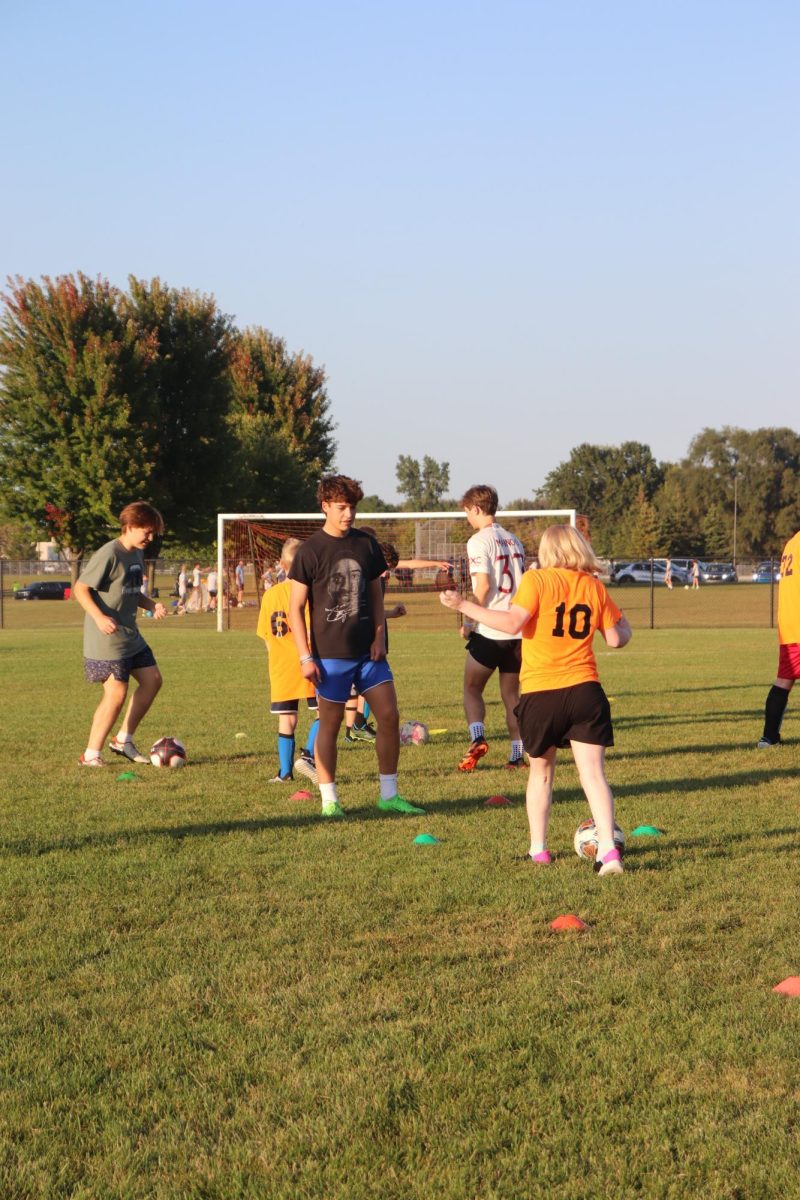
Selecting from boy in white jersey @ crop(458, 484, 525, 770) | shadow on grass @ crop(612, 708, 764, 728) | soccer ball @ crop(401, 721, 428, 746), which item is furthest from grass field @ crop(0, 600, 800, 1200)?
→ shadow on grass @ crop(612, 708, 764, 728)

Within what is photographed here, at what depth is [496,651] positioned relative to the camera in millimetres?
9320

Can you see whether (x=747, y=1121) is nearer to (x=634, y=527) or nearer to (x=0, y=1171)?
(x=0, y=1171)

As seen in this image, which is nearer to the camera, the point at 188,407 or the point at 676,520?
the point at 188,407

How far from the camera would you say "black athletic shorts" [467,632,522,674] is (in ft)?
30.4

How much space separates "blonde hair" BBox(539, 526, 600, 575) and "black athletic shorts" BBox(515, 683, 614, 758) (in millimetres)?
592

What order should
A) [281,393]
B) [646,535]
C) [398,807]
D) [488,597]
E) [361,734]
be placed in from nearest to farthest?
[398,807] → [488,597] → [361,734] → [281,393] → [646,535]

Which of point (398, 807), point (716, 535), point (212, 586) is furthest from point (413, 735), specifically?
point (716, 535)

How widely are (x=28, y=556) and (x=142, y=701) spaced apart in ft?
359

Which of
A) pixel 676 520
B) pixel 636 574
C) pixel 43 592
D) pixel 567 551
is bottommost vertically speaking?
pixel 43 592

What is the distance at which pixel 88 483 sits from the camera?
41.3 meters

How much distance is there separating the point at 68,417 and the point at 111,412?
1485 mm

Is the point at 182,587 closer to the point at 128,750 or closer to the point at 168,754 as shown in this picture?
the point at 128,750

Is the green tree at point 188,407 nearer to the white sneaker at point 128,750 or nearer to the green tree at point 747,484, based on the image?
the white sneaker at point 128,750

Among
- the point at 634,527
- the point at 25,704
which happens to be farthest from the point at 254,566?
the point at 634,527
